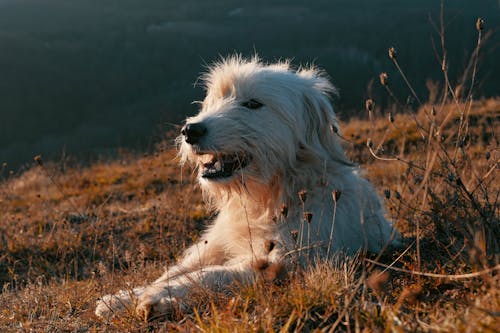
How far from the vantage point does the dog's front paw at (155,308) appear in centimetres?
322

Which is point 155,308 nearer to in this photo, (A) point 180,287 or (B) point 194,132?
(A) point 180,287

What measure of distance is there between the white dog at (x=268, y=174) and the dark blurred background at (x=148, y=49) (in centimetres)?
7191

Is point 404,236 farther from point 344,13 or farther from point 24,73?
point 344,13

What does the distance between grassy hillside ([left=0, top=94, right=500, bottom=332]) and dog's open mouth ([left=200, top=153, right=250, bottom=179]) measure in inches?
33.4

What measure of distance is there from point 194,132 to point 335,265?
1404 mm

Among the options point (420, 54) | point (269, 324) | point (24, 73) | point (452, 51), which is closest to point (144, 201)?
point (269, 324)

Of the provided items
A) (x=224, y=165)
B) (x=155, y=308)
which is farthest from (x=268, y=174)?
(x=155, y=308)

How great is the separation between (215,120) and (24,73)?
9903 centimetres

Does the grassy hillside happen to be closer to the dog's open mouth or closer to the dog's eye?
the dog's open mouth

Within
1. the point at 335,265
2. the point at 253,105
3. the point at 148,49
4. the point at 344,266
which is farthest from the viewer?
the point at 148,49

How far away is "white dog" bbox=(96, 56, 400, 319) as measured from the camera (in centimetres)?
391

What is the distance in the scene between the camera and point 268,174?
4000 mm

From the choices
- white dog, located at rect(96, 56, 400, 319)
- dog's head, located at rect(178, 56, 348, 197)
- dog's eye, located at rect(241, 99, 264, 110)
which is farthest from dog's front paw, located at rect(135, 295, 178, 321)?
dog's eye, located at rect(241, 99, 264, 110)

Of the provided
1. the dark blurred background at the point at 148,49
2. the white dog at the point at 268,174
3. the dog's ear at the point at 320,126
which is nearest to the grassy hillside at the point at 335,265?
the white dog at the point at 268,174
